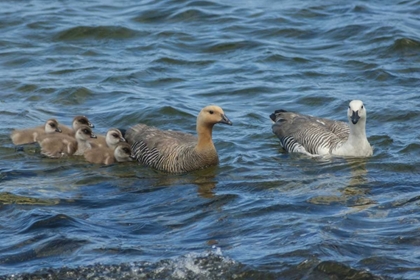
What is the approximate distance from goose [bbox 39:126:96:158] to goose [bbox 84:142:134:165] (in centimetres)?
18

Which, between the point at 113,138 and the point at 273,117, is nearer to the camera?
the point at 113,138

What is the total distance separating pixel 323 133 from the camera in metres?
13.6

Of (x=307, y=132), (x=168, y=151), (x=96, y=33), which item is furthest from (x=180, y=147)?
(x=96, y=33)

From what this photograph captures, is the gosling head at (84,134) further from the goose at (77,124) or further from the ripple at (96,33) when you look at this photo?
the ripple at (96,33)

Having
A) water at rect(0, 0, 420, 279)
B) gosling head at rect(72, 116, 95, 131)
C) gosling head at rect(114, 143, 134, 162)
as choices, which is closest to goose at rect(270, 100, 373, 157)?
water at rect(0, 0, 420, 279)

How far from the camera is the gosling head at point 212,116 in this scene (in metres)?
12.3

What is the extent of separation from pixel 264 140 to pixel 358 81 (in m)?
2.87

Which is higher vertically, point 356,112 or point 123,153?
point 356,112

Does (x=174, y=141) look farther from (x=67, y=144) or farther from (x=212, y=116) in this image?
(x=67, y=144)

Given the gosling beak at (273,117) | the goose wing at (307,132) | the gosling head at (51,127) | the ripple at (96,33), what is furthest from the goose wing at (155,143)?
the ripple at (96,33)

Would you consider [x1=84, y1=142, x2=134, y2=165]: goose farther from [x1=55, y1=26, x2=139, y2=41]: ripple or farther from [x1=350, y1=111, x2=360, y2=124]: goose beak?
[x1=55, y1=26, x2=139, y2=41]: ripple

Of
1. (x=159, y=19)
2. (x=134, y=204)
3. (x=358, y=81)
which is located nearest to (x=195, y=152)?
(x=134, y=204)

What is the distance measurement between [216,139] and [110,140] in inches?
63.4

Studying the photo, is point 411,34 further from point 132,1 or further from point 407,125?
point 132,1
